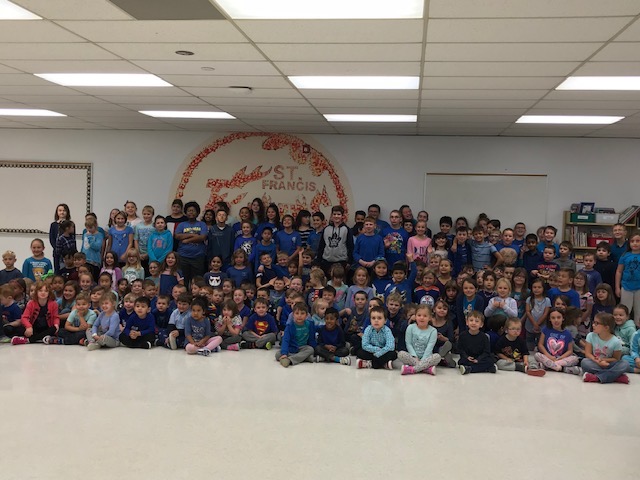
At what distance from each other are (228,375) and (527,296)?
3.49 meters

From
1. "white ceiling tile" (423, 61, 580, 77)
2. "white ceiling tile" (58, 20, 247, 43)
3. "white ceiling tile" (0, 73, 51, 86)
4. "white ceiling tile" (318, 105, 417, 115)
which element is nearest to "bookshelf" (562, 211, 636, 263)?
"white ceiling tile" (318, 105, 417, 115)

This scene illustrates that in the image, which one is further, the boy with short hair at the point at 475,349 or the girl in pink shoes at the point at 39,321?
the girl in pink shoes at the point at 39,321

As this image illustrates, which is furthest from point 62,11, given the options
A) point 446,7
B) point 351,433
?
point 351,433

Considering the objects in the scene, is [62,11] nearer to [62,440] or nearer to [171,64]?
[171,64]

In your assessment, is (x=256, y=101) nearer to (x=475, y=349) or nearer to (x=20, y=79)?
(x=20, y=79)

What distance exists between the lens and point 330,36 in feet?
12.5

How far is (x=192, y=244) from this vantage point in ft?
25.9

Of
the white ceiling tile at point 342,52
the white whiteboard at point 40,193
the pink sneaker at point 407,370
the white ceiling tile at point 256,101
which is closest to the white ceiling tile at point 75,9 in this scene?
the white ceiling tile at point 342,52

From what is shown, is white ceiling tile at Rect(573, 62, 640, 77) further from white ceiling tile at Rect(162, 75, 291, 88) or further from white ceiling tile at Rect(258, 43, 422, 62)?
white ceiling tile at Rect(162, 75, 291, 88)

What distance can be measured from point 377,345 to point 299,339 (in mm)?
763

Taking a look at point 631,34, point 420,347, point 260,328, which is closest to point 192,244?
point 260,328

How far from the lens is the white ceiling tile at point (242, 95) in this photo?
18.8ft

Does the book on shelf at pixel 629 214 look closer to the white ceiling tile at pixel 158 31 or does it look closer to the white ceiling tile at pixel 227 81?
the white ceiling tile at pixel 227 81

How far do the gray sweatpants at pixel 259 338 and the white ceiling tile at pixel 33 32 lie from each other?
3337mm
